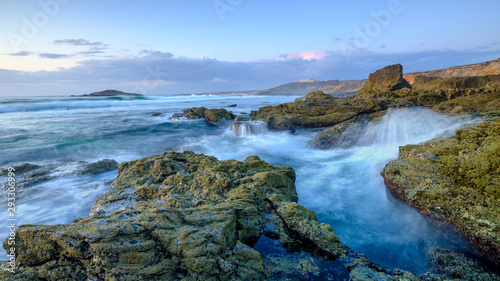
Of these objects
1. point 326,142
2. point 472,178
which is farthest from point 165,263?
point 326,142

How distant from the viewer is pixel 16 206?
5754 millimetres

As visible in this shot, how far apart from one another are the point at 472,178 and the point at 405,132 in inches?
240

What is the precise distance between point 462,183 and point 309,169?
4.71 meters

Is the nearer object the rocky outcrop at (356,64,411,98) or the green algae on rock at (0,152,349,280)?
the green algae on rock at (0,152,349,280)

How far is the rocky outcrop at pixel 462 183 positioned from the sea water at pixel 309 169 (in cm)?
32

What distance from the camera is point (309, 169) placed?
8.23 metres

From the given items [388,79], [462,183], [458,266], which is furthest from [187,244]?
[388,79]

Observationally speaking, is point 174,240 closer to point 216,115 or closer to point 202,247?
point 202,247

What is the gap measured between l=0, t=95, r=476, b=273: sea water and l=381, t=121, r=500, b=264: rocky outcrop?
1.06 feet

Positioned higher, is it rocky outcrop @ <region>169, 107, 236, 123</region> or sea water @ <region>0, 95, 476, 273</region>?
rocky outcrop @ <region>169, 107, 236, 123</region>

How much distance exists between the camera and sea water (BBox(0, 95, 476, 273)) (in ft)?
13.1

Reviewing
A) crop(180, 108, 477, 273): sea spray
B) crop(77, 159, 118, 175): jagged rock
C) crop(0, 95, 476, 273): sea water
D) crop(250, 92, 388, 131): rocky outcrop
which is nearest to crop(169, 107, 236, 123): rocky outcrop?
crop(0, 95, 476, 273): sea water

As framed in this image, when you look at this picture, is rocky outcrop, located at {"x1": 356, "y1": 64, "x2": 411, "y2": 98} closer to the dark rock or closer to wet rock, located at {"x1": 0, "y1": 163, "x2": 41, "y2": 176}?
the dark rock

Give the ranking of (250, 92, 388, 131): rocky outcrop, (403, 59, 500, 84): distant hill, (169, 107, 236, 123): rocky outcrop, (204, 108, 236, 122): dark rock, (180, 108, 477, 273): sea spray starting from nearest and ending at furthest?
(180, 108, 477, 273): sea spray
(250, 92, 388, 131): rocky outcrop
(204, 108, 236, 122): dark rock
(169, 107, 236, 123): rocky outcrop
(403, 59, 500, 84): distant hill
